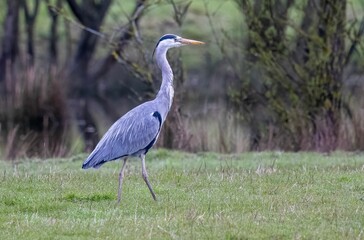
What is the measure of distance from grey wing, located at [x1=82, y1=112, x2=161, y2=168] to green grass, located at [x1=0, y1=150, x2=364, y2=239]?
412 mm

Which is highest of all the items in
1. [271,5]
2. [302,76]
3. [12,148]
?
[271,5]

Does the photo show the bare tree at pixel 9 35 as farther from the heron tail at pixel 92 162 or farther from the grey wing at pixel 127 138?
the heron tail at pixel 92 162

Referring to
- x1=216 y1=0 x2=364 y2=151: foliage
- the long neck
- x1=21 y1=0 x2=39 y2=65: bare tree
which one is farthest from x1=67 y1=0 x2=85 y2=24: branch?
the long neck

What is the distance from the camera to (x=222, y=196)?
9.77 metres

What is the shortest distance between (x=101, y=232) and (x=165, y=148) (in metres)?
9.22

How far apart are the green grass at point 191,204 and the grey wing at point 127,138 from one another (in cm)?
41

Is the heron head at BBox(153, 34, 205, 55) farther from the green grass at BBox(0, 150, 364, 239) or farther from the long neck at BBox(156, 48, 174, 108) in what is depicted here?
the green grass at BBox(0, 150, 364, 239)

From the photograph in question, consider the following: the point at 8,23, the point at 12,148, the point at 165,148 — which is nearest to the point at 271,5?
the point at 165,148

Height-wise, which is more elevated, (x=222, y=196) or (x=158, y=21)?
(x=158, y=21)

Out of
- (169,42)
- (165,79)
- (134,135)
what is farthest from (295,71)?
(134,135)

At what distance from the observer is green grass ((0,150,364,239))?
8.05 metres

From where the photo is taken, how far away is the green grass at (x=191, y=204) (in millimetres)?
8055

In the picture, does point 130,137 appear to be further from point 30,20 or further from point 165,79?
point 30,20

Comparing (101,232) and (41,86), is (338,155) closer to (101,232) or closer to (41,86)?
(101,232)
